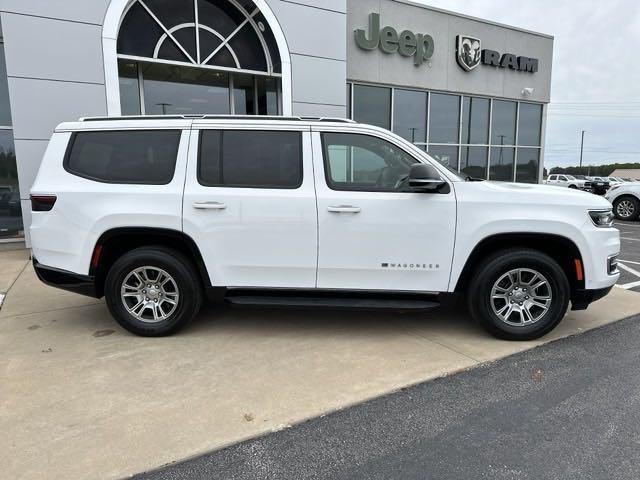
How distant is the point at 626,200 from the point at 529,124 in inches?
166

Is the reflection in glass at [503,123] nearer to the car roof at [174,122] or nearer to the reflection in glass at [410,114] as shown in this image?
the reflection in glass at [410,114]

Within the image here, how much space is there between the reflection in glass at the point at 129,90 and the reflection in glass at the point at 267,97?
8.77 feet

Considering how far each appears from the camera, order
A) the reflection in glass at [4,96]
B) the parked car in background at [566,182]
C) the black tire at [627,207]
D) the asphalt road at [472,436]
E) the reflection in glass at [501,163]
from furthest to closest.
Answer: the parked car in background at [566,182] → the reflection in glass at [501,163] → the black tire at [627,207] → the reflection in glass at [4,96] → the asphalt road at [472,436]

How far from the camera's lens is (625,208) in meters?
15.1

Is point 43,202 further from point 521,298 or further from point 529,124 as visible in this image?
point 529,124

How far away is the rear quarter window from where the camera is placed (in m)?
4.11

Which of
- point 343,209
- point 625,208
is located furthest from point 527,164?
point 343,209

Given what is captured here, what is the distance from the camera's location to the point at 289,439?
2697 millimetres

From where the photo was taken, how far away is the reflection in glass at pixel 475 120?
48.6 ft

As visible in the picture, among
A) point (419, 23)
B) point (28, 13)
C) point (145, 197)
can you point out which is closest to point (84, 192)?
point (145, 197)

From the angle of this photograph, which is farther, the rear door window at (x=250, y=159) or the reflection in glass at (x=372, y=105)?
the reflection in glass at (x=372, y=105)

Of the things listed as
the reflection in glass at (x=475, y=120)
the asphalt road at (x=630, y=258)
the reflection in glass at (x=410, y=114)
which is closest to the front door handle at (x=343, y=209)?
the asphalt road at (x=630, y=258)

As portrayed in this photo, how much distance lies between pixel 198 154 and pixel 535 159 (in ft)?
53.2

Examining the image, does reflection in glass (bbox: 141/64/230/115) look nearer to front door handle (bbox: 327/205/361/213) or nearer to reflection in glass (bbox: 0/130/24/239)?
reflection in glass (bbox: 0/130/24/239)
